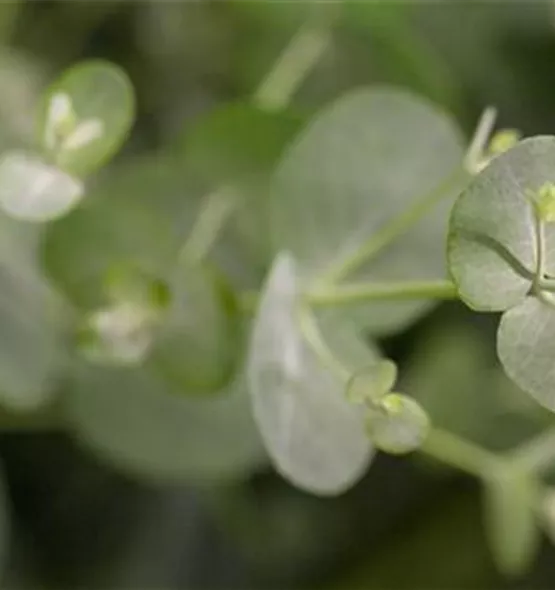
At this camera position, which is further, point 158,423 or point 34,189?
point 158,423

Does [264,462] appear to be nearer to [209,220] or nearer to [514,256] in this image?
[209,220]

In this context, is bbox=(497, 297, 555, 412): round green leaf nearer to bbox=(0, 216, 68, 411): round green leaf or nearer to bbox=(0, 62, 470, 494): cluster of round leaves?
bbox=(0, 62, 470, 494): cluster of round leaves

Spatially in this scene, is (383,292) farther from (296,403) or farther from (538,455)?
(538,455)

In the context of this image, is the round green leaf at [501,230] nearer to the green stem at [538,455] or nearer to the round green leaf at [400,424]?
the round green leaf at [400,424]

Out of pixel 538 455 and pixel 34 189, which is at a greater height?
pixel 34 189

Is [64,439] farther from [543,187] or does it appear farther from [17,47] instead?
[543,187]

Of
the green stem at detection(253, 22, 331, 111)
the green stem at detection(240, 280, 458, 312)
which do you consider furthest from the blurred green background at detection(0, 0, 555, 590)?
the green stem at detection(240, 280, 458, 312)

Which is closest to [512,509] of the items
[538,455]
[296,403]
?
[538,455]
